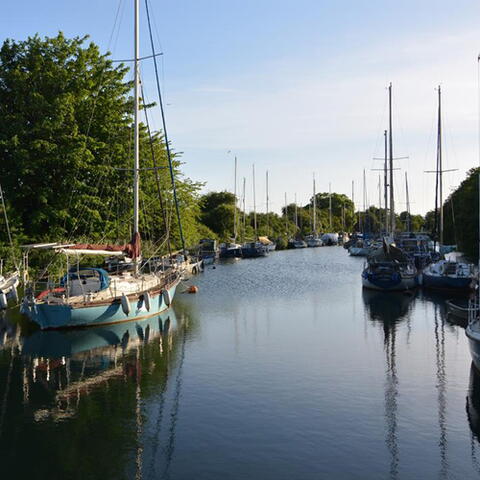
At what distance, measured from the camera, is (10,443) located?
1642 centimetres

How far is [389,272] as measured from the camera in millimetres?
47438

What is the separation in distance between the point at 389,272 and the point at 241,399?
29.7 m

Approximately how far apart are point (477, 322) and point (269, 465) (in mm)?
11064

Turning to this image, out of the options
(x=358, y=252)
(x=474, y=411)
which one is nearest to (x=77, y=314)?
(x=474, y=411)

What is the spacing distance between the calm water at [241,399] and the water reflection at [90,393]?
0.06 meters

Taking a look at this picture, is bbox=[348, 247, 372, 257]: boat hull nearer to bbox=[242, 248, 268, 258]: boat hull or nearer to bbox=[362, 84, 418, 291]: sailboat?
bbox=[242, 248, 268, 258]: boat hull

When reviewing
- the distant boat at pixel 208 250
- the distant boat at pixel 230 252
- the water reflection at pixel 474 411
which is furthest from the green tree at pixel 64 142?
the distant boat at pixel 230 252

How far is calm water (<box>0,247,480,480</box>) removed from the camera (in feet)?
50.0

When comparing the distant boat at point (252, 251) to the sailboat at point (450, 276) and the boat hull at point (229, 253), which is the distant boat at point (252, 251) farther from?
the sailboat at point (450, 276)

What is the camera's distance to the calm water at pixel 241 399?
50.0 feet

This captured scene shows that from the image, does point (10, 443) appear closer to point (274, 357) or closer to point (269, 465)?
point (269, 465)

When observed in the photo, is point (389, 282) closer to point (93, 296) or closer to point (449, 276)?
point (449, 276)

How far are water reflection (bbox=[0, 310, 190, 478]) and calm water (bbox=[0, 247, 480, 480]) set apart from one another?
6cm

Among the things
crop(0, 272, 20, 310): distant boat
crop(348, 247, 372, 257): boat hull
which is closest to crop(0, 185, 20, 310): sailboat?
crop(0, 272, 20, 310): distant boat
